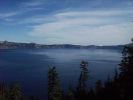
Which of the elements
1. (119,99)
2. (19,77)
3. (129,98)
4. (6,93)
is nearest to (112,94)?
(119,99)

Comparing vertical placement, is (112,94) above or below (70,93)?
above

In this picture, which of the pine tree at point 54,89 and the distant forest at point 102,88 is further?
the pine tree at point 54,89

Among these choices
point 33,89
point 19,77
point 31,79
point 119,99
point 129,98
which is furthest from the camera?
point 19,77

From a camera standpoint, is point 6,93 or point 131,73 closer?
point 131,73

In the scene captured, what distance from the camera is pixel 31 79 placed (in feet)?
432

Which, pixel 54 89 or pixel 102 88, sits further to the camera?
pixel 54 89

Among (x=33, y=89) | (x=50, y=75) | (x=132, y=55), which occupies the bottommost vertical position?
(x=33, y=89)

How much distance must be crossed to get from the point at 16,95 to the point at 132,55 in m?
48.2

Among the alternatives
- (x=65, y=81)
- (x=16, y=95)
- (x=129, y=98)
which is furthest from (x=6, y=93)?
(x=129, y=98)

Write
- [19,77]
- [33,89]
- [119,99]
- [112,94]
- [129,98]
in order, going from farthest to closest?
[19,77]
[33,89]
[112,94]
[119,99]
[129,98]

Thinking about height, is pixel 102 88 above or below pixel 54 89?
above

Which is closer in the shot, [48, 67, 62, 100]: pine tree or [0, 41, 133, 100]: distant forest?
[0, 41, 133, 100]: distant forest

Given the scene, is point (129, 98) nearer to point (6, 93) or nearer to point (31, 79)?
point (6, 93)

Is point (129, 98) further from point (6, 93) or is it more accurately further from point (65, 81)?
point (65, 81)
